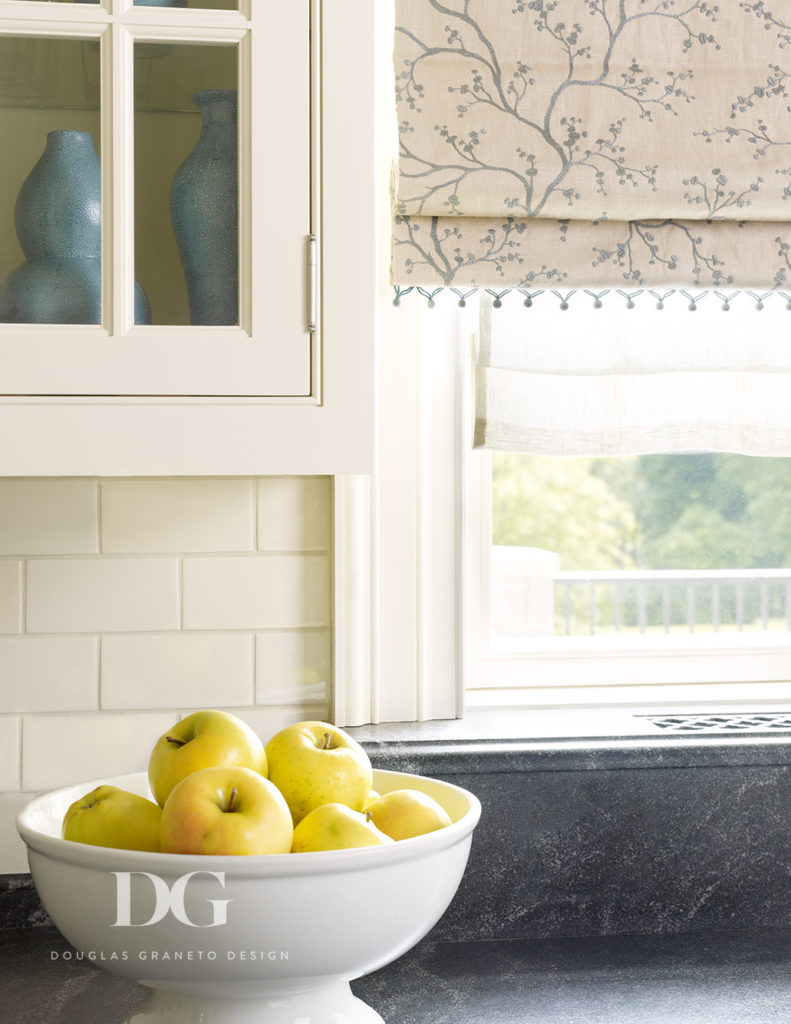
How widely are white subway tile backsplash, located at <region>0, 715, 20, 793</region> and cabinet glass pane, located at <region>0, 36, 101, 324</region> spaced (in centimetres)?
54

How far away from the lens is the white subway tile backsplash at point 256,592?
1.31m

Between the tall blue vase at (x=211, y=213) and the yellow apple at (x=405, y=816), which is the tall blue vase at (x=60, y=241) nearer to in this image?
the tall blue vase at (x=211, y=213)

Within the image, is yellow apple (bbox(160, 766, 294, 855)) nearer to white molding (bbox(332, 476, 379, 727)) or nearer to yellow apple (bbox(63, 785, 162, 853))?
yellow apple (bbox(63, 785, 162, 853))

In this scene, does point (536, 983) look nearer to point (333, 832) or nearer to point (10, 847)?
point (333, 832)

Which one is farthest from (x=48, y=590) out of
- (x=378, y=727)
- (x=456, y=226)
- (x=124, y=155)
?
(x=456, y=226)

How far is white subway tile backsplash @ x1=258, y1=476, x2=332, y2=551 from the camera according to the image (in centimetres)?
132

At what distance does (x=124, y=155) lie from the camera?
964 millimetres

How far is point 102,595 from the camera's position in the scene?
1.29 meters

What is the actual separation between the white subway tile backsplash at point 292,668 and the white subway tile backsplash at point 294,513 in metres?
0.11

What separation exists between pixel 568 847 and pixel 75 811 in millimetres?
656

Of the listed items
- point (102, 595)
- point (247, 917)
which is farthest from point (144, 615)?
point (247, 917)

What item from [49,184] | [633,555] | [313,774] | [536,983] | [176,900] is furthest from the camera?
[633,555]

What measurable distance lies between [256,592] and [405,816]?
50 cm

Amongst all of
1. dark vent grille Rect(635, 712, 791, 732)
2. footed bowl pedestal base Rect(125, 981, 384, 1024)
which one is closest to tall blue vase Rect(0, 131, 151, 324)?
footed bowl pedestal base Rect(125, 981, 384, 1024)
